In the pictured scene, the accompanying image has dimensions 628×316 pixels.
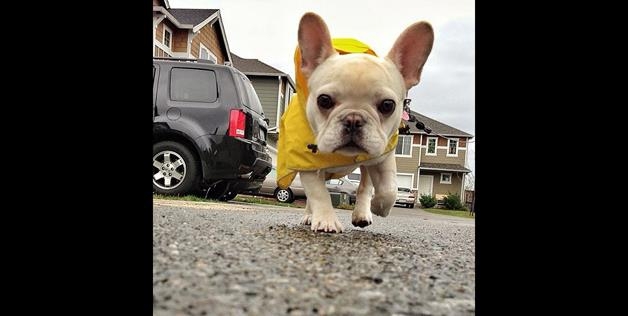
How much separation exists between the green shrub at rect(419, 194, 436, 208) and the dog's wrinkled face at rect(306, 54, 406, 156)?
1.21 m

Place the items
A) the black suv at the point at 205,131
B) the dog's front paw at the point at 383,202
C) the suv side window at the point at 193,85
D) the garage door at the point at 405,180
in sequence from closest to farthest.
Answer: the dog's front paw at the point at 383,202, the garage door at the point at 405,180, the black suv at the point at 205,131, the suv side window at the point at 193,85

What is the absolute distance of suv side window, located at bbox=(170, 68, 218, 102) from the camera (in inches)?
92.2

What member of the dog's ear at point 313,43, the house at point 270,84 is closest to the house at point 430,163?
the house at point 270,84

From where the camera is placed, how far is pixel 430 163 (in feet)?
8.13

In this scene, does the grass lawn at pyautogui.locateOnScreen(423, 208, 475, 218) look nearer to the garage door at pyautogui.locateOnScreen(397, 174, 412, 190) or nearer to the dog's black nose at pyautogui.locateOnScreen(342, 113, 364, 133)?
the garage door at pyautogui.locateOnScreen(397, 174, 412, 190)

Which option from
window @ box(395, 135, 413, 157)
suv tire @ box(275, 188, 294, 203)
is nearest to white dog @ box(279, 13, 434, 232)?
window @ box(395, 135, 413, 157)

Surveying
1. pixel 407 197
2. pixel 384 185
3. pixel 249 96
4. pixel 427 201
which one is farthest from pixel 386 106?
pixel 249 96

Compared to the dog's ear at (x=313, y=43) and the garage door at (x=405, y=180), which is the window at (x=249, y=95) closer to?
the garage door at (x=405, y=180)

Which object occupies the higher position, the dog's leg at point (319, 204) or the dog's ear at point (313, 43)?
the dog's ear at point (313, 43)

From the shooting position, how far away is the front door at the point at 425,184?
247 centimetres

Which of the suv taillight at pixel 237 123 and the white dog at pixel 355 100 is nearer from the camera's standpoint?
the white dog at pixel 355 100
